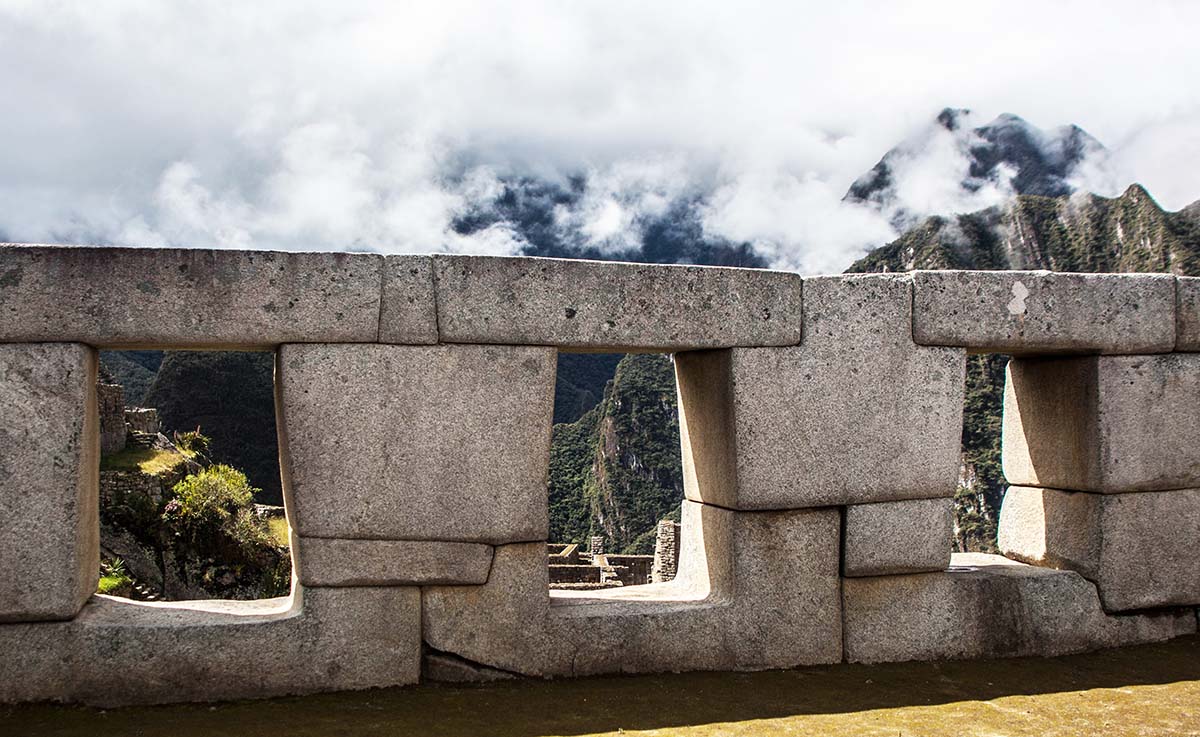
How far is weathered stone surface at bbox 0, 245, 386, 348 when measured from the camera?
3.46 m

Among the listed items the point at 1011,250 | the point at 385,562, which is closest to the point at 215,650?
the point at 385,562

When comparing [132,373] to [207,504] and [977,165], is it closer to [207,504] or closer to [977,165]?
[207,504]

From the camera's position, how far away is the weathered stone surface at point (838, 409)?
4.10 metres

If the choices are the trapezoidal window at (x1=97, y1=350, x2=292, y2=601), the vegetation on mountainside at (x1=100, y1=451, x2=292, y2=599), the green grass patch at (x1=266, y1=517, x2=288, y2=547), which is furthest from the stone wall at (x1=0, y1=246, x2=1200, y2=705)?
the green grass patch at (x1=266, y1=517, x2=288, y2=547)

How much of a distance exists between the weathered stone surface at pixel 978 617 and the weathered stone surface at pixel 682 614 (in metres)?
0.18

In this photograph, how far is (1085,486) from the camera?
465 centimetres

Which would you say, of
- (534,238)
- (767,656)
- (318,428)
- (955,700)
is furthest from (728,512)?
(534,238)

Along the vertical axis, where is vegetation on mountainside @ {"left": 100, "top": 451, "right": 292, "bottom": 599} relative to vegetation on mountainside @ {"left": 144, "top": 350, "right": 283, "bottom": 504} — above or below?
below

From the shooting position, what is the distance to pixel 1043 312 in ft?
14.4

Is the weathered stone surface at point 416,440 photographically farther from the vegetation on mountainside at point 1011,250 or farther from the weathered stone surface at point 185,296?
the vegetation on mountainside at point 1011,250

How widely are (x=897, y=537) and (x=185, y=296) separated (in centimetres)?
326

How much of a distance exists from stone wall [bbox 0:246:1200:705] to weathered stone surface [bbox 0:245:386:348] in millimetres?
10

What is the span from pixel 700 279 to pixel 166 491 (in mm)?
17401

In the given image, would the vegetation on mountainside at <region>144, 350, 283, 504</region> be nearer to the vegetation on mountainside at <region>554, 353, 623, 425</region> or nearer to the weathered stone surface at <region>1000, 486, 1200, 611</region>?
the vegetation on mountainside at <region>554, 353, 623, 425</region>
